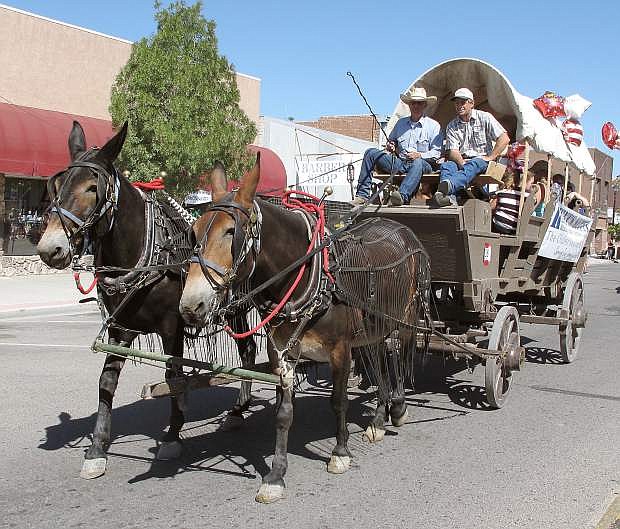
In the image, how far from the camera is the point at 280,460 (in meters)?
4.58

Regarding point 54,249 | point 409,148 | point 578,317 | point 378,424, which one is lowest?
point 378,424

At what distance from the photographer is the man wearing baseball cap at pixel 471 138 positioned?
7.55 metres

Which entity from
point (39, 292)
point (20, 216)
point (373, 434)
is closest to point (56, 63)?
point (20, 216)

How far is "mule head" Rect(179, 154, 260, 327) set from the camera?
12.9 ft

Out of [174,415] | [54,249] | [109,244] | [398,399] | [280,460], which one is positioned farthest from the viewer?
[398,399]

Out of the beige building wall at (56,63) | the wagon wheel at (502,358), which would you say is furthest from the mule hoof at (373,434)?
the beige building wall at (56,63)

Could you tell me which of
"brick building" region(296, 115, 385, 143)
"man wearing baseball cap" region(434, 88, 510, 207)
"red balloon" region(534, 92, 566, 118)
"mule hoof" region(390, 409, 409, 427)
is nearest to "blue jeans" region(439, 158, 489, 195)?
"man wearing baseball cap" region(434, 88, 510, 207)

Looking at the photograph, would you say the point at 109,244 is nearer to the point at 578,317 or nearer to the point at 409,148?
the point at 409,148

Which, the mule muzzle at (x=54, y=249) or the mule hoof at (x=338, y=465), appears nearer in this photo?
the mule muzzle at (x=54, y=249)

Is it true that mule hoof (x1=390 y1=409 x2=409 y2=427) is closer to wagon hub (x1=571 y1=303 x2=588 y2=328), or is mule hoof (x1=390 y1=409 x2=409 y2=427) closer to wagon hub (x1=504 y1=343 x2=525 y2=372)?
wagon hub (x1=504 y1=343 x2=525 y2=372)

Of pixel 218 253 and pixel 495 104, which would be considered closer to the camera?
pixel 218 253

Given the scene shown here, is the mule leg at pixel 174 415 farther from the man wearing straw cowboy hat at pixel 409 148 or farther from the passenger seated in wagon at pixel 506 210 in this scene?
the passenger seated in wagon at pixel 506 210

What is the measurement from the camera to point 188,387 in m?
4.88

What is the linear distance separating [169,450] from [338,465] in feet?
4.10
